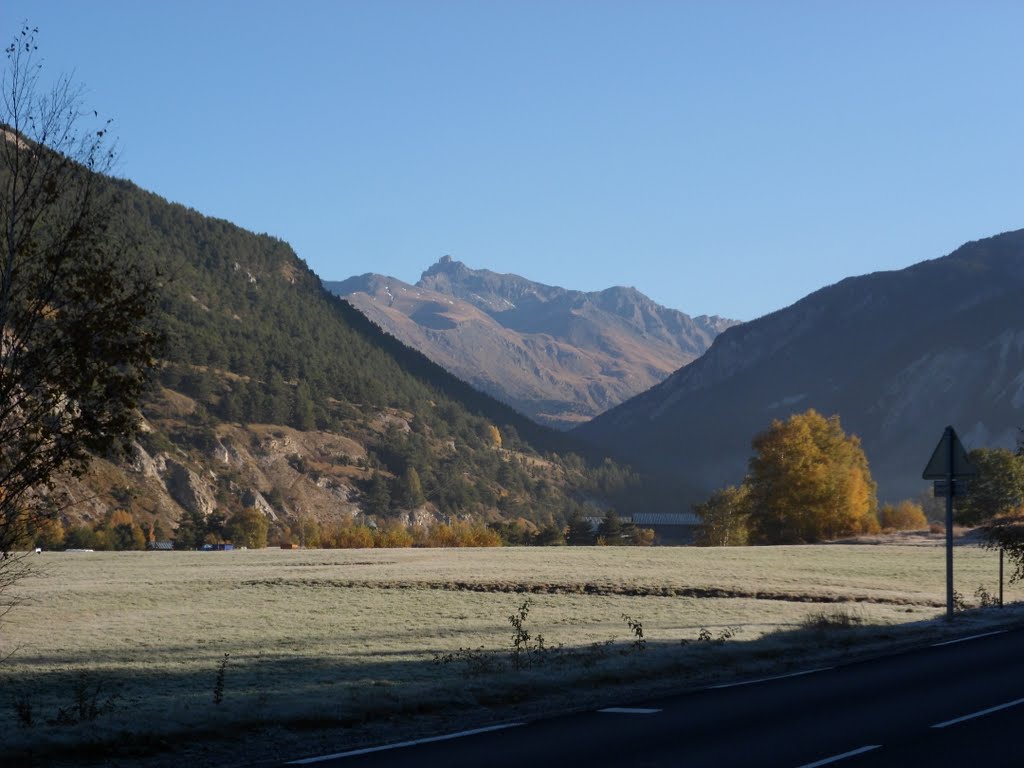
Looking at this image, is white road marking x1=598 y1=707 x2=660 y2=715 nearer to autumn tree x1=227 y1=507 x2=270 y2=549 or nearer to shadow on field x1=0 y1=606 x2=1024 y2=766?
shadow on field x1=0 y1=606 x2=1024 y2=766

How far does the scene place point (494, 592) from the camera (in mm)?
46250

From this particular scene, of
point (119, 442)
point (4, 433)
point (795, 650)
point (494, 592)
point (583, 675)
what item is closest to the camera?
point (4, 433)

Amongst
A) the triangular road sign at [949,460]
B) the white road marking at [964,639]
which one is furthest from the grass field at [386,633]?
the triangular road sign at [949,460]

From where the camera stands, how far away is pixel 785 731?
42.7ft

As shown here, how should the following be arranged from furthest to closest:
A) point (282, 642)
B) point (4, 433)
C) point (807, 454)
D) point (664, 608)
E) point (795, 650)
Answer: point (807, 454) < point (664, 608) < point (282, 642) < point (795, 650) < point (4, 433)

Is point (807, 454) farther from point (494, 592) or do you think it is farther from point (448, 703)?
point (448, 703)

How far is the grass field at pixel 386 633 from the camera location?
14695 mm

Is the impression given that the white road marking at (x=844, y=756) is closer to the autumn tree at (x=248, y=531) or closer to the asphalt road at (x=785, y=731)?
the asphalt road at (x=785, y=731)

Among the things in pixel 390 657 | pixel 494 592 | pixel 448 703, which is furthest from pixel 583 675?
pixel 494 592

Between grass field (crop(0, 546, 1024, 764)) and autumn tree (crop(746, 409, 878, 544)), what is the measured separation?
29138mm

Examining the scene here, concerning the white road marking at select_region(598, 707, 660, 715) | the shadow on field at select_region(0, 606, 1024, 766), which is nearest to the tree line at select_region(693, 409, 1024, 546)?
the shadow on field at select_region(0, 606, 1024, 766)

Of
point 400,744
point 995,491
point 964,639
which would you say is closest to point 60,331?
point 400,744

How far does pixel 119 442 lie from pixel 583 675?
740 cm

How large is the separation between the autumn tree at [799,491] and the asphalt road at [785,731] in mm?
80888
